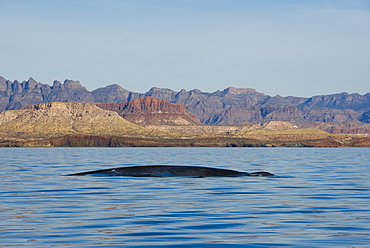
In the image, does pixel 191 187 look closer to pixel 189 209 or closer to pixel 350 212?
pixel 189 209

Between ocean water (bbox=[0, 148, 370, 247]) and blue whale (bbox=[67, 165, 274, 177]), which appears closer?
ocean water (bbox=[0, 148, 370, 247])

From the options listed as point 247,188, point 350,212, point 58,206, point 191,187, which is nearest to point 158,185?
point 191,187

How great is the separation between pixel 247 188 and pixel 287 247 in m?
13.6

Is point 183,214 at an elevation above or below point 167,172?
below

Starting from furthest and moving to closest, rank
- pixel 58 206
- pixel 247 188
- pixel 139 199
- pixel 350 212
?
pixel 247 188
pixel 139 199
pixel 58 206
pixel 350 212

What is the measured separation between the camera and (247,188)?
26766mm

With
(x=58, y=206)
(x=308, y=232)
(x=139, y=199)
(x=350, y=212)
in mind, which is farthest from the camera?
(x=139, y=199)

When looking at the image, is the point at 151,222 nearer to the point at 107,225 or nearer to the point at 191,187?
the point at 107,225

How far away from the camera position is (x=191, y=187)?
2702cm

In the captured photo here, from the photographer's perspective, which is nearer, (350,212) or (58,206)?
(350,212)

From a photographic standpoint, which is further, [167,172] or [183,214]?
[167,172]

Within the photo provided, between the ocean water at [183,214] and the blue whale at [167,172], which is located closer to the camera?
the ocean water at [183,214]

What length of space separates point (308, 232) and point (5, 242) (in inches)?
302

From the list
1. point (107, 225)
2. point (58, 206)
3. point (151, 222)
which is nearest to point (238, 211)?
point (151, 222)
